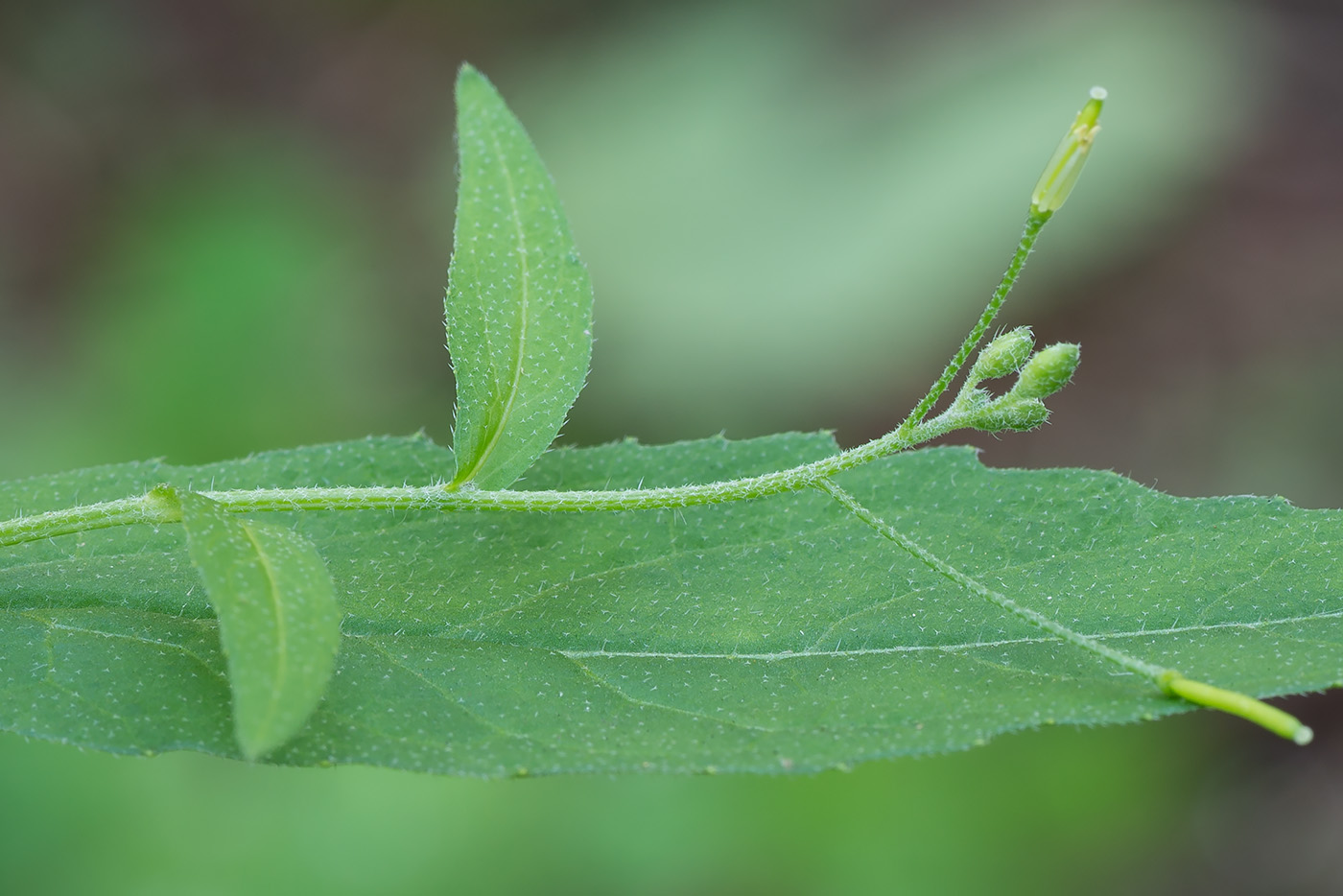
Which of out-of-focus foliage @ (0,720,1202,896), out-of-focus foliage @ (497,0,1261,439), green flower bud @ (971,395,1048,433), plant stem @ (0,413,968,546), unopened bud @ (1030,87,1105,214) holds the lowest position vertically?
out-of-focus foliage @ (0,720,1202,896)

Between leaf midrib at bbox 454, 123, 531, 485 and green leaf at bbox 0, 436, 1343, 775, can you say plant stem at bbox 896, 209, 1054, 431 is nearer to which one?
green leaf at bbox 0, 436, 1343, 775

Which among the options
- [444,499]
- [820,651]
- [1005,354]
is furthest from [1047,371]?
[444,499]

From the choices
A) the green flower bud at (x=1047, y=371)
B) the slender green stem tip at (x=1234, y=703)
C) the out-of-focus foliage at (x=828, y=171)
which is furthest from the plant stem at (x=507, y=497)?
the out-of-focus foliage at (x=828, y=171)

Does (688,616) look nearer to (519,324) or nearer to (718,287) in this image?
(519,324)

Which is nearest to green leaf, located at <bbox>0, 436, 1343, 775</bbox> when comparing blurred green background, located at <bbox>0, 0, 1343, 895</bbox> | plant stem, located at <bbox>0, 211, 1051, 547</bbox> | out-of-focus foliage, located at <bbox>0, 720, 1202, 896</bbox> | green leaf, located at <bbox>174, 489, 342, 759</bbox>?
plant stem, located at <bbox>0, 211, 1051, 547</bbox>

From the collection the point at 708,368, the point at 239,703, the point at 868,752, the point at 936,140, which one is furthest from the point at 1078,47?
the point at 239,703

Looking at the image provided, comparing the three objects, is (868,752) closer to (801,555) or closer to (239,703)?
(801,555)
